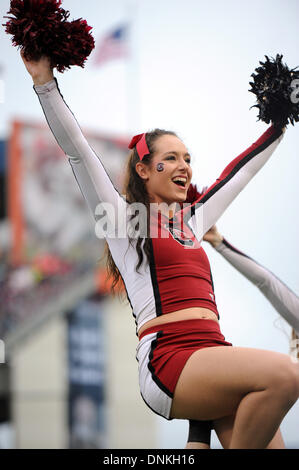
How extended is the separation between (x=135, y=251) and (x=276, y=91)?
27.9 inches

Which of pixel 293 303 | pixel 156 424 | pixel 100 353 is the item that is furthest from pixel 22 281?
pixel 293 303

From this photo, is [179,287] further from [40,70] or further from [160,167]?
[40,70]

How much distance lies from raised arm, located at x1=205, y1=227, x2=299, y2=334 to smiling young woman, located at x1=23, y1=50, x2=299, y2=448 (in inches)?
5.0

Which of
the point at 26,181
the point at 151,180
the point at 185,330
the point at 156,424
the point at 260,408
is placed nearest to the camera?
the point at 260,408

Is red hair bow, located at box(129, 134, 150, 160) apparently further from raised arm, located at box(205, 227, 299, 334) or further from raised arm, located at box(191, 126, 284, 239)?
raised arm, located at box(205, 227, 299, 334)

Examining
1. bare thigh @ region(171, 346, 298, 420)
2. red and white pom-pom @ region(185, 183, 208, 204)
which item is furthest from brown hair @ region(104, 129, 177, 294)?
bare thigh @ region(171, 346, 298, 420)

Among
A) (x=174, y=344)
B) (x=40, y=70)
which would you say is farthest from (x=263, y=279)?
(x=40, y=70)

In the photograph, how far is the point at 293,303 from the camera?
88.6 inches

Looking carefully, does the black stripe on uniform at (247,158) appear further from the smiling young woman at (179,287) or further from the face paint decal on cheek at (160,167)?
the face paint decal on cheek at (160,167)

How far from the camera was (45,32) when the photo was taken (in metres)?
1.89

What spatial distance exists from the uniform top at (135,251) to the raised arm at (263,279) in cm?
27

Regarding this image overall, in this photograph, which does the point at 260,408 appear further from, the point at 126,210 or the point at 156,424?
the point at 156,424

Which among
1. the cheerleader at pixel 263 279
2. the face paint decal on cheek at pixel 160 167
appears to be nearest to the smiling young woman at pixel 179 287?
the face paint decal on cheek at pixel 160 167
